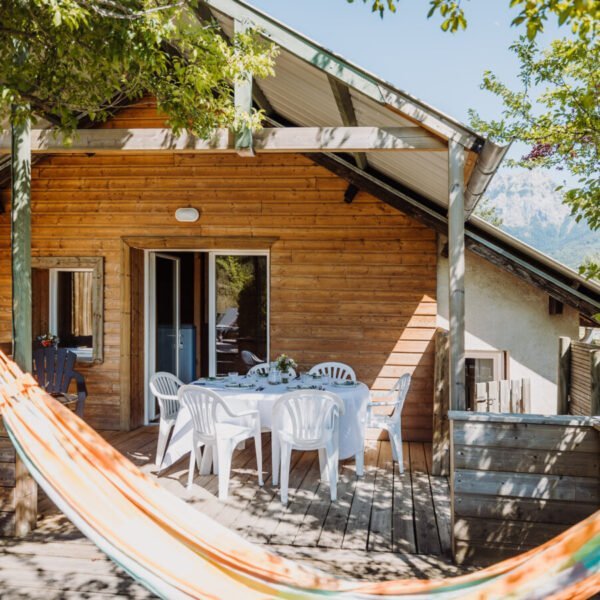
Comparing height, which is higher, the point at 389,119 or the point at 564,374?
the point at 389,119

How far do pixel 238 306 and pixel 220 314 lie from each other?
226mm

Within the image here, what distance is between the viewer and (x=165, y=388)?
18.5 ft

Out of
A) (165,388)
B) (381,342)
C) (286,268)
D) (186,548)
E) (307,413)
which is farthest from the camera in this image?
(286,268)

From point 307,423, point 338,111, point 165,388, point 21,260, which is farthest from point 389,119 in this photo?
point 165,388

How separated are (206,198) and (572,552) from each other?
5571mm

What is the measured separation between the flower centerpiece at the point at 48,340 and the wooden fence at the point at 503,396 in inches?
177

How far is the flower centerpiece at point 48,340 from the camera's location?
6.61 meters

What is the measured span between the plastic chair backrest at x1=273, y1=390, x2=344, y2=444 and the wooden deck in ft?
1.54

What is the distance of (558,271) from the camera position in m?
5.98

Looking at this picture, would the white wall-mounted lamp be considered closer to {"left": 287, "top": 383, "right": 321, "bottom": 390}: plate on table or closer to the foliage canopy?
{"left": 287, "top": 383, "right": 321, "bottom": 390}: plate on table

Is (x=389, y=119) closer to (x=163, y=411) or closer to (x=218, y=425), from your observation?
(x=218, y=425)

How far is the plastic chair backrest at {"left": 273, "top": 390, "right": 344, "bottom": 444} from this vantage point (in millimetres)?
4355

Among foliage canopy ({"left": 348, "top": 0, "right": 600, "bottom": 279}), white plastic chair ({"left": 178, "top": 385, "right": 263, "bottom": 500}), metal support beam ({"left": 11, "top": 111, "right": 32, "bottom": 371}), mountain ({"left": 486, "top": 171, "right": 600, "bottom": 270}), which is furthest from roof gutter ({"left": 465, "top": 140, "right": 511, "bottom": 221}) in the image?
mountain ({"left": 486, "top": 171, "right": 600, "bottom": 270})

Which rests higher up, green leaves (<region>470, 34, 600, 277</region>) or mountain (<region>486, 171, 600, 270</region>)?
mountain (<region>486, 171, 600, 270</region>)
